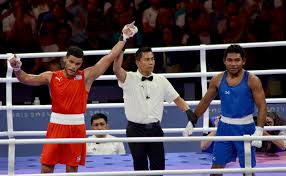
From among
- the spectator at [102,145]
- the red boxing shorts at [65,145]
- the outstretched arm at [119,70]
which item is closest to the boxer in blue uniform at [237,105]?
the outstretched arm at [119,70]

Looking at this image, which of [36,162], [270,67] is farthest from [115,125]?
[270,67]

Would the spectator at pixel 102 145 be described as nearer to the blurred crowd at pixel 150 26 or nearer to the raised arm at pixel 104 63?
the raised arm at pixel 104 63

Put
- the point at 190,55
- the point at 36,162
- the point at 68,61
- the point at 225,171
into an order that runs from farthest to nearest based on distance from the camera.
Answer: the point at 190,55
the point at 36,162
the point at 68,61
the point at 225,171

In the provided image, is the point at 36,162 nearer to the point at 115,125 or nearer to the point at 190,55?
the point at 115,125

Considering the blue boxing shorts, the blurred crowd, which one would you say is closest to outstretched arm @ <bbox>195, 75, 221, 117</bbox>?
the blue boxing shorts

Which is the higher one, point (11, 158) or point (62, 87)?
point (62, 87)

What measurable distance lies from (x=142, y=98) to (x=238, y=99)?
89 centimetres

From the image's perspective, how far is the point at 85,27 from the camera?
32.7 ft

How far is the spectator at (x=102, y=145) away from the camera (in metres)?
7.35

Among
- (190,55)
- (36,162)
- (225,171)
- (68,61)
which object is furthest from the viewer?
(190,55)

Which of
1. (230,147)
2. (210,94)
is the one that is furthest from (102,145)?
(230,147)

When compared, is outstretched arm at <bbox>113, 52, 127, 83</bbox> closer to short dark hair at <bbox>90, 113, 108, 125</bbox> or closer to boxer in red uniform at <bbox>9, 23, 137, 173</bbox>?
boxer in red uniform at <bbox>9, 23, 137, 173</bbox>

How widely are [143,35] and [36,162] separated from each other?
297 centimetres

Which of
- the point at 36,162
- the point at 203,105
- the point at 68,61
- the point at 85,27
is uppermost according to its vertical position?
the point at 85,27
